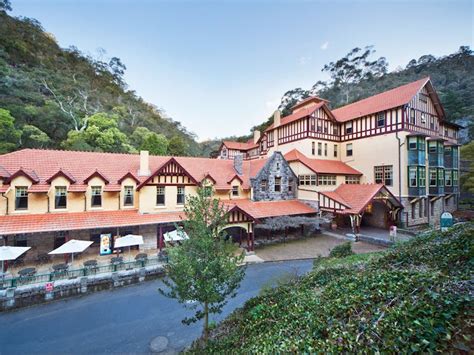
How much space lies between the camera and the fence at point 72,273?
10709 millimetres

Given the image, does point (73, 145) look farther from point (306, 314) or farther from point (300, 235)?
point (306, 314)

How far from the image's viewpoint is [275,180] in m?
23.7

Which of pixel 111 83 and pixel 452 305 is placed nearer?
pixel 452 305

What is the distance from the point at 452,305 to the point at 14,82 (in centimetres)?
5348

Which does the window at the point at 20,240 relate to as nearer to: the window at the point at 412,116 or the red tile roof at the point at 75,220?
the red tile roof at the point at 75,220

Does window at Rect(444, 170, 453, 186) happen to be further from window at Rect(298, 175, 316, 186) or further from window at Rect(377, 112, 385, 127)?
window at Rect(298, 175, 316, 186)

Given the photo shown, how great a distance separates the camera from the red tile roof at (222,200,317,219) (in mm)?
19578

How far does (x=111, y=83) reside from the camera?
63906 millimetres

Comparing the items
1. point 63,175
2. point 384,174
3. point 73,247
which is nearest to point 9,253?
point 73,247

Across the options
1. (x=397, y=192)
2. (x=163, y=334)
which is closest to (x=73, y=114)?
(x=163, y=334)

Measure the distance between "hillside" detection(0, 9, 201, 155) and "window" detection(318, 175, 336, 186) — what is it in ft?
86.0

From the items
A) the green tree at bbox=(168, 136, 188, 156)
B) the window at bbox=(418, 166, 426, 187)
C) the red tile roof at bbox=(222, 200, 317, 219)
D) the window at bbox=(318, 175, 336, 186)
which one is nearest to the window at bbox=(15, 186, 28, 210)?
the red tile roof at bbox=(222, 200, 317, 219)

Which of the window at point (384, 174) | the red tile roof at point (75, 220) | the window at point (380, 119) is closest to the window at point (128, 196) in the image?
the red tile roof at point (75, 220)

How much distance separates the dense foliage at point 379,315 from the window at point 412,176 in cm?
2052
